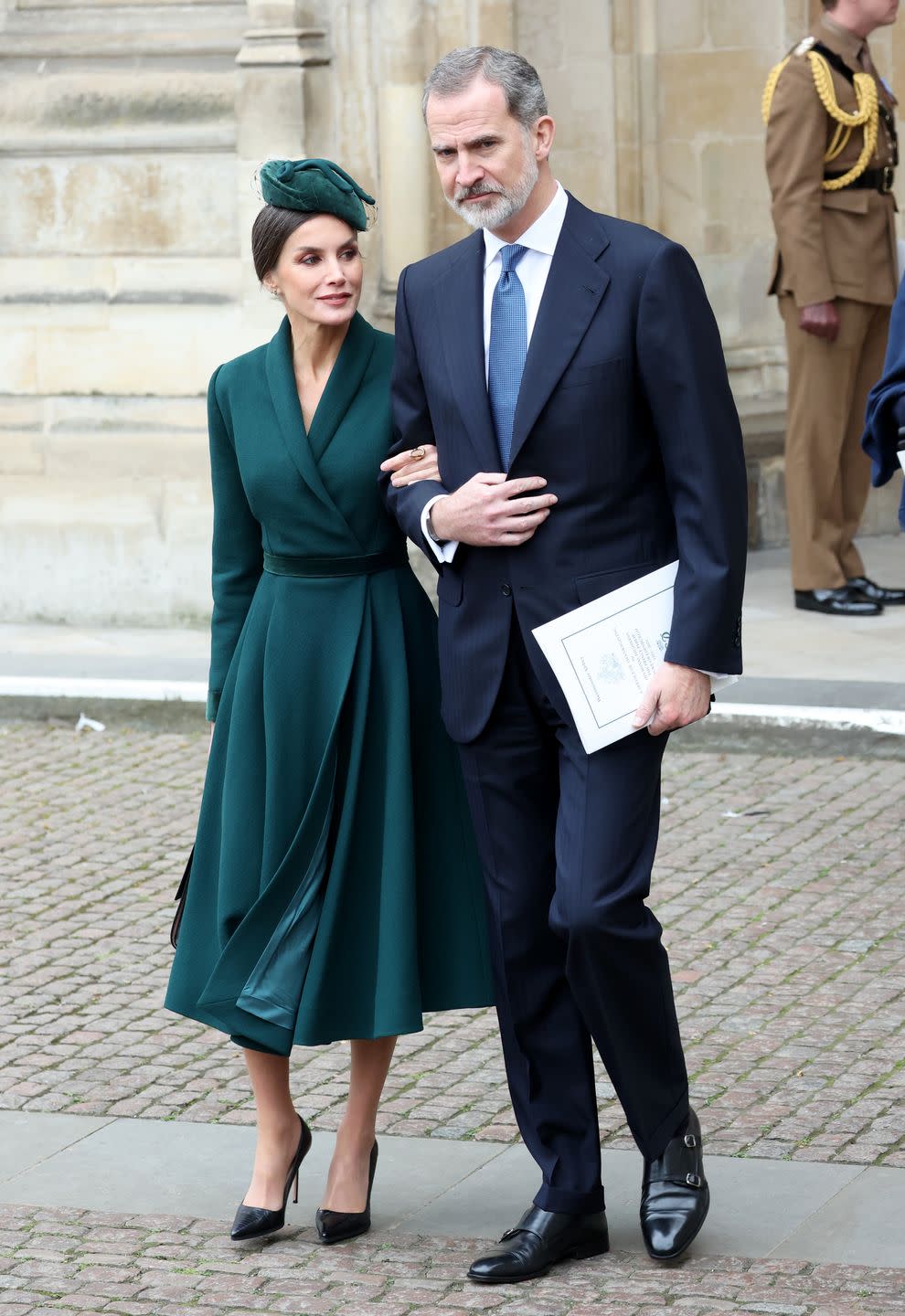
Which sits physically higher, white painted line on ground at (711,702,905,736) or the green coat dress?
the green coat dress

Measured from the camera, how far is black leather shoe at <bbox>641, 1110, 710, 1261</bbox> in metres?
4.24

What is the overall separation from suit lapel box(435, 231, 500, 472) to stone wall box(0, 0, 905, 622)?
569 cm

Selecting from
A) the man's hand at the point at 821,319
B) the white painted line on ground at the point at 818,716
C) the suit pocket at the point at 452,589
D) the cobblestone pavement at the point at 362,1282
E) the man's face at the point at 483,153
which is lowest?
the cobblestone pavement at the point at 362,1282

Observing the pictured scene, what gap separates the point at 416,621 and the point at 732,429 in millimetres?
754

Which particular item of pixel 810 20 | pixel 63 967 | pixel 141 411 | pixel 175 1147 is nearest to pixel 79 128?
pixel 141 411

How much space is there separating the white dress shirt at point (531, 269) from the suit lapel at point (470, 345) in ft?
0.06

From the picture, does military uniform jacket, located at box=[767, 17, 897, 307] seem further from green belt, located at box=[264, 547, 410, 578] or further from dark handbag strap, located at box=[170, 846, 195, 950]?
dark handbag strap, located at box=[170, 846, 195, 950]

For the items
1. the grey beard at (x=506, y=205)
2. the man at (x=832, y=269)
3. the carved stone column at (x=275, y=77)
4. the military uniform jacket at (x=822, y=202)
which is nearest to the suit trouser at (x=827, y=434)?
the man at (x=832, y=269)

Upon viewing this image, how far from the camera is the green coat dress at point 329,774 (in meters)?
4.36

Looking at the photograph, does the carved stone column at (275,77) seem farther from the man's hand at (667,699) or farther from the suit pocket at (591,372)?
the man's hand at (667,699)

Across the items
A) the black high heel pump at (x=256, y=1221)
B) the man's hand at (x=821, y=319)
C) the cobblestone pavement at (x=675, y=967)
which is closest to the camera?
the black high heel pump at (x=256, y=1221)

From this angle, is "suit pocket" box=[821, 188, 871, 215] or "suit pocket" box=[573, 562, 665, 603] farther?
"suit pocket" box=[821, 188, 871, 215]

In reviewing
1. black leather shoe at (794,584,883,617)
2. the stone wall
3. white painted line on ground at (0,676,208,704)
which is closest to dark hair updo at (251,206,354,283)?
white painted line on ground at (0,676,208,704)

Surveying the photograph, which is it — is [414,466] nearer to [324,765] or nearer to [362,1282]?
[324,765]
